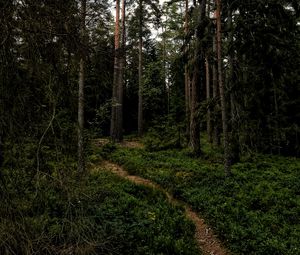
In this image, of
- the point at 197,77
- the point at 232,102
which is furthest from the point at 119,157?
the point at 232,102

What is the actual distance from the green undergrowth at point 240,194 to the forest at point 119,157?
5cm

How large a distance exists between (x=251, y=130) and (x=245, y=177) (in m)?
2.49

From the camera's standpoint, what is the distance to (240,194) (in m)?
11.5

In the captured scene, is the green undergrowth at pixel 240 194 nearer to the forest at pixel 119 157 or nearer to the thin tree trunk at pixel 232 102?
the forest at pixel 119 157

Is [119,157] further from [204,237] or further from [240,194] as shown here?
[204,237]

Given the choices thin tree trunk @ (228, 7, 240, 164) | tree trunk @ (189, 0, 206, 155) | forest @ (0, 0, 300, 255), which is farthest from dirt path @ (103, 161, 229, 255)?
tree trunk @ (189, 0, 206, 155)

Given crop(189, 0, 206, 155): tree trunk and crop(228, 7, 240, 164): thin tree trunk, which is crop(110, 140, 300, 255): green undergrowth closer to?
crop(189, 0, 206, 155): tree trunk

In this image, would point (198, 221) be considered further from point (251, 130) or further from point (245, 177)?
point (251, 130)

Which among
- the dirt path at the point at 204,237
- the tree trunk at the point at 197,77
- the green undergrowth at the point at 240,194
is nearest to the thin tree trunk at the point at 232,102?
the tree trunk at the point at 197,77

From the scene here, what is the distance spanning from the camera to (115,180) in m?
13.6

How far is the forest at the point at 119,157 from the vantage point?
3.67m

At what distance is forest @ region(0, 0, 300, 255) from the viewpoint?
3.67m

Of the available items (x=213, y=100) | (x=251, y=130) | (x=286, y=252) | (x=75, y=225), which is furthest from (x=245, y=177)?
(x=75, y=225)

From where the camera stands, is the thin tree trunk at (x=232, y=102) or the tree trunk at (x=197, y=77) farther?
the tree trunk at (x=197, y=77)
